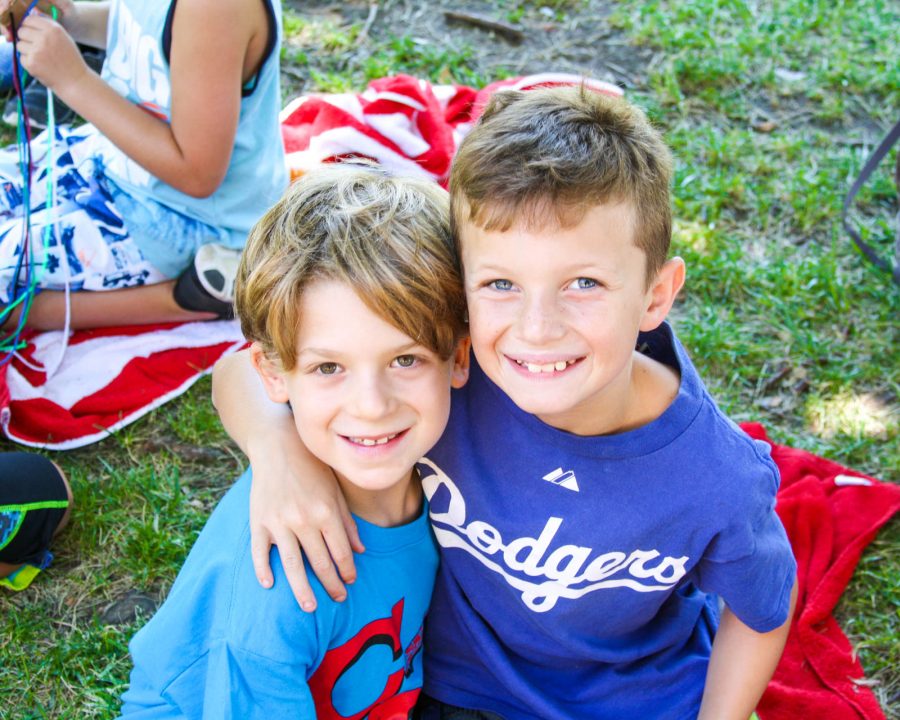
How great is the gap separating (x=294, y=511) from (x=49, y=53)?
1636 mm

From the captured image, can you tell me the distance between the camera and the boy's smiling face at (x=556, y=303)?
147 cm

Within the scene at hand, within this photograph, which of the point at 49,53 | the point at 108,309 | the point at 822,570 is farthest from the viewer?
the point at 108,309

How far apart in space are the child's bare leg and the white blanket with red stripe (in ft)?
0.10

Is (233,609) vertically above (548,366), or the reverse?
(548,366)

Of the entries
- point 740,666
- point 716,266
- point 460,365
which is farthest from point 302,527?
point 716,266

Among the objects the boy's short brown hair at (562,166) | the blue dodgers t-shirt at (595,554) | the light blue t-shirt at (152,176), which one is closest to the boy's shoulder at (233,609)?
the blue dodgers t-shirt at (595,554)

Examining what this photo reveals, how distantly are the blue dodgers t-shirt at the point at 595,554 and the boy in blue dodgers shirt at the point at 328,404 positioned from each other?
0.48ft

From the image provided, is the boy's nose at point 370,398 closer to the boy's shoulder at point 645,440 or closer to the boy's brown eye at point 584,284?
the boy's shoulder at point 645,440

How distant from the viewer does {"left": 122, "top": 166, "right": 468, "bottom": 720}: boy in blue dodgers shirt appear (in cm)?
154

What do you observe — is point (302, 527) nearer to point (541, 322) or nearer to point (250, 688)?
point (250, 688)

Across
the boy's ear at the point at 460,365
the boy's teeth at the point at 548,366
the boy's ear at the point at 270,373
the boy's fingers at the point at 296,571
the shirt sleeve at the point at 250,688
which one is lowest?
the shirt sleeve at the point at 250,688

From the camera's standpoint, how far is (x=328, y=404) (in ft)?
5.27

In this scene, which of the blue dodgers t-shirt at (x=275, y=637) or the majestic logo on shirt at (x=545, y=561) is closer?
the blue dodgers t-shirt at (x=275, y=637)

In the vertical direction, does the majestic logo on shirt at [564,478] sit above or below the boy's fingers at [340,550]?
above
